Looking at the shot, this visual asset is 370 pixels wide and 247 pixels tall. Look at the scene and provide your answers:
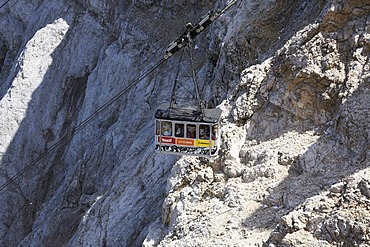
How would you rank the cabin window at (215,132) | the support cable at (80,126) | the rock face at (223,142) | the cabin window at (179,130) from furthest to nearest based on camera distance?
1. the support cable at (80,126)
2. the cabin window at (179,130)
3. the cabin window at (215,132)
4. the rock face at (223,142)

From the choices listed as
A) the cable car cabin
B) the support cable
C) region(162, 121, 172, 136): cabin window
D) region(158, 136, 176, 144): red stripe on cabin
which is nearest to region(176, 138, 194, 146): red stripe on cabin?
the cable car cabin

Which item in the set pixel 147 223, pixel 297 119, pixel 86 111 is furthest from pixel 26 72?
pixel 297 119

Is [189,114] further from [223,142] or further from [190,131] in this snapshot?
[223,142]

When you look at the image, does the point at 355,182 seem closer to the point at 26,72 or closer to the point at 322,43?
the point at 322,43

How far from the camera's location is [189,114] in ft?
54.0

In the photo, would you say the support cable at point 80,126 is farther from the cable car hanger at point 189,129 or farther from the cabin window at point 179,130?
the cabin window at point 179,130

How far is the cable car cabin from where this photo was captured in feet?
53.1

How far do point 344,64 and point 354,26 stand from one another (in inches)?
44.2

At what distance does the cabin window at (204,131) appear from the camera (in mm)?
16203

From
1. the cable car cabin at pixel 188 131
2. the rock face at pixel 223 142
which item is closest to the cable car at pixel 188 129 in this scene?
the cable car cabin at pixel 188 131

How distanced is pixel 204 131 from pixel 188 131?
0.53 metres

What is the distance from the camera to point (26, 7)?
38.8 meters

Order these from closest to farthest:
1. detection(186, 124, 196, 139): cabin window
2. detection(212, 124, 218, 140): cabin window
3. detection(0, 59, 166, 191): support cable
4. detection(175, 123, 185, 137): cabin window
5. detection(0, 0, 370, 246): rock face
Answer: detection(0, 0, 370, 246): rock face, detection(212, 124, 218, 140): cabin window, detection(186, 124, 196, 139): cabin window, detection(175, 123, 185, 137): cabin window, detection(0, 59, 166, 191): support cable

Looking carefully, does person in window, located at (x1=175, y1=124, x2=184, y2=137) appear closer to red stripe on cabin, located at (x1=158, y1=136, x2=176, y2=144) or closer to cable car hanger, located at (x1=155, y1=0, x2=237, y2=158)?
cable car hanger, located at (x1=155, y1=0, x2=237, y2=158)
